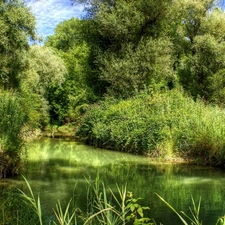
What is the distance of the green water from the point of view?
6859 millimetres

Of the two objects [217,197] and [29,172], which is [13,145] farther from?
[217,197]

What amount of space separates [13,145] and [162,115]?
25.0 feet

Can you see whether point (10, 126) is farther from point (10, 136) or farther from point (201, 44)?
point (201, 44)

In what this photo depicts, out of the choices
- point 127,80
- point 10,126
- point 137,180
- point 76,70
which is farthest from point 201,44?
point 10,126

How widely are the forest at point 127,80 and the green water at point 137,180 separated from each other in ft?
3.89

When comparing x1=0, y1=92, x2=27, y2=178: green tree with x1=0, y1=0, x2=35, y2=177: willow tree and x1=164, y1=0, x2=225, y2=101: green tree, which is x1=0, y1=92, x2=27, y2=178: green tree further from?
x1=164, y1=0, x2=225, y2=101: green tree

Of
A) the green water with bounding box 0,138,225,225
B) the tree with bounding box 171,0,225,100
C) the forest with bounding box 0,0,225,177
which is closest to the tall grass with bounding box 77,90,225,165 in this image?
the forest with bounding box 0,0,225,177

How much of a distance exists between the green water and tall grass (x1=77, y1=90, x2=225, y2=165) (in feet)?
2.87

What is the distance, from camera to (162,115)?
15227mm

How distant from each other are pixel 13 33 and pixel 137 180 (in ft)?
47.0

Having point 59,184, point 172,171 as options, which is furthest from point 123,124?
point 59,184

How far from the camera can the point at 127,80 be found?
21203mm

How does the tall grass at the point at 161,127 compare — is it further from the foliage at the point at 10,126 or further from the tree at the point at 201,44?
the tree at the point at 201,44

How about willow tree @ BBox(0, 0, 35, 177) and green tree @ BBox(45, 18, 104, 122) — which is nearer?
willow tree @ BBox(0, 0, 35, 177)
